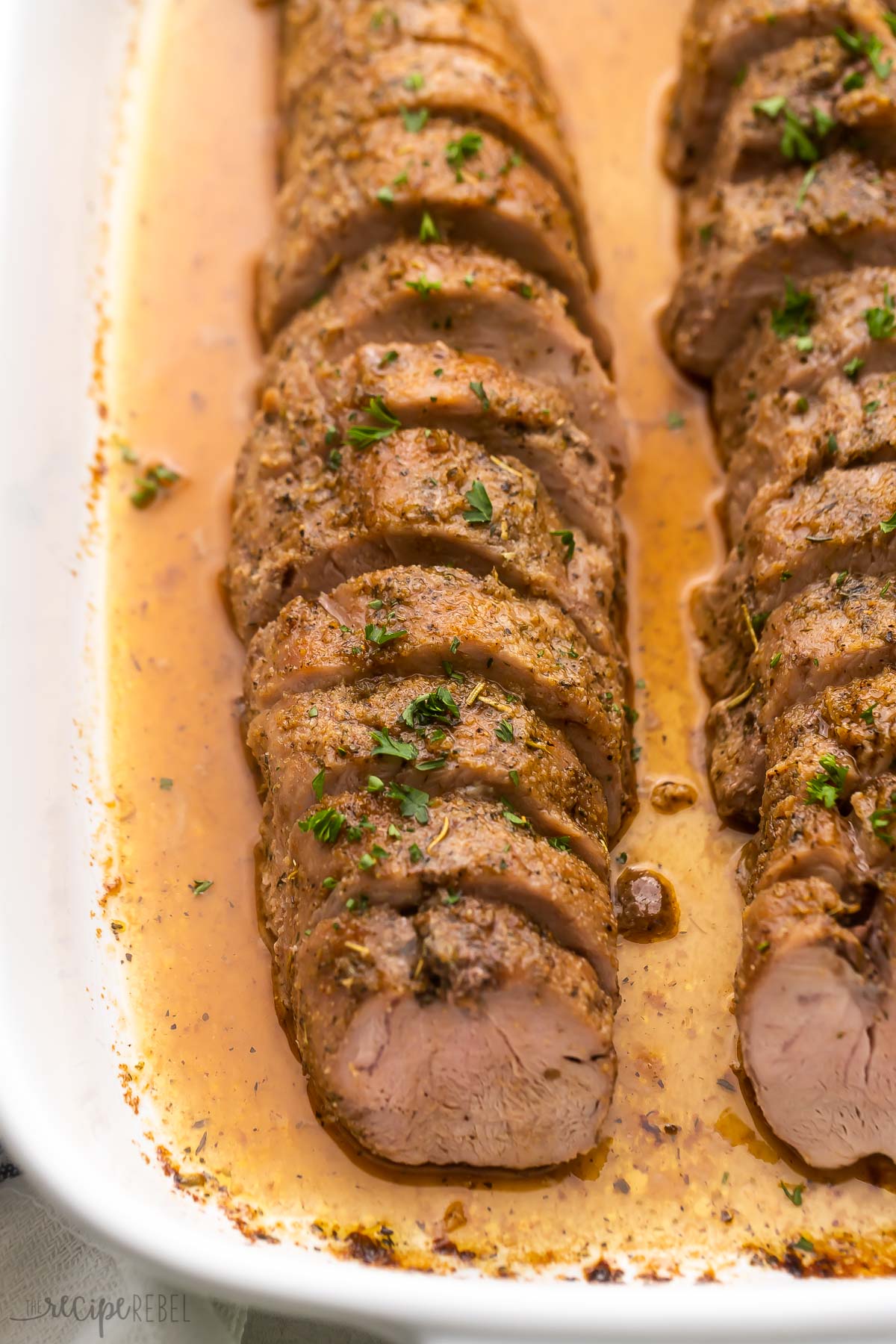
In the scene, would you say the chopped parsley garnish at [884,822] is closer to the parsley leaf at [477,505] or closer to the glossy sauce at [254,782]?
the glossy sauce at [254,782]

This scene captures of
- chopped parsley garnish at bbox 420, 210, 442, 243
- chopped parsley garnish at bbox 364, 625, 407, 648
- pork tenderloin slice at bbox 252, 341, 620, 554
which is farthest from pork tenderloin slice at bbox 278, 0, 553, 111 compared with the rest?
chopped parsley garnish at bbox 364, 625, 407, 648

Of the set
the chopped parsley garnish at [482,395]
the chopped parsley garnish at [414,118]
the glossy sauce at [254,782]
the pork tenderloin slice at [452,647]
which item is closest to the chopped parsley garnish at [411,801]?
the pork tenderloin slice at [452,647]

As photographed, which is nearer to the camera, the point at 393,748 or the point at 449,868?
the point at 449,868

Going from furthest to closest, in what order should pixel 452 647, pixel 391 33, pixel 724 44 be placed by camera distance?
pixel 724 44
pixel 391 33
pixel 452 647

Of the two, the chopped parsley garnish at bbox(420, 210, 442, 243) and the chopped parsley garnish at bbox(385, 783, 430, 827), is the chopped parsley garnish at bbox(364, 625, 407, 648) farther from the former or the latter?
the chopped parsley garnish at bbox(420, 210, 442, 243)

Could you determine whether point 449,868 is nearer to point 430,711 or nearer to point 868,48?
point 430,711

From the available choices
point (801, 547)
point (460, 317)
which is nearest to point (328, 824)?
point (801, 547)

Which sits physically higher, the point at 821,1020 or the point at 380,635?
the point at 380,635
